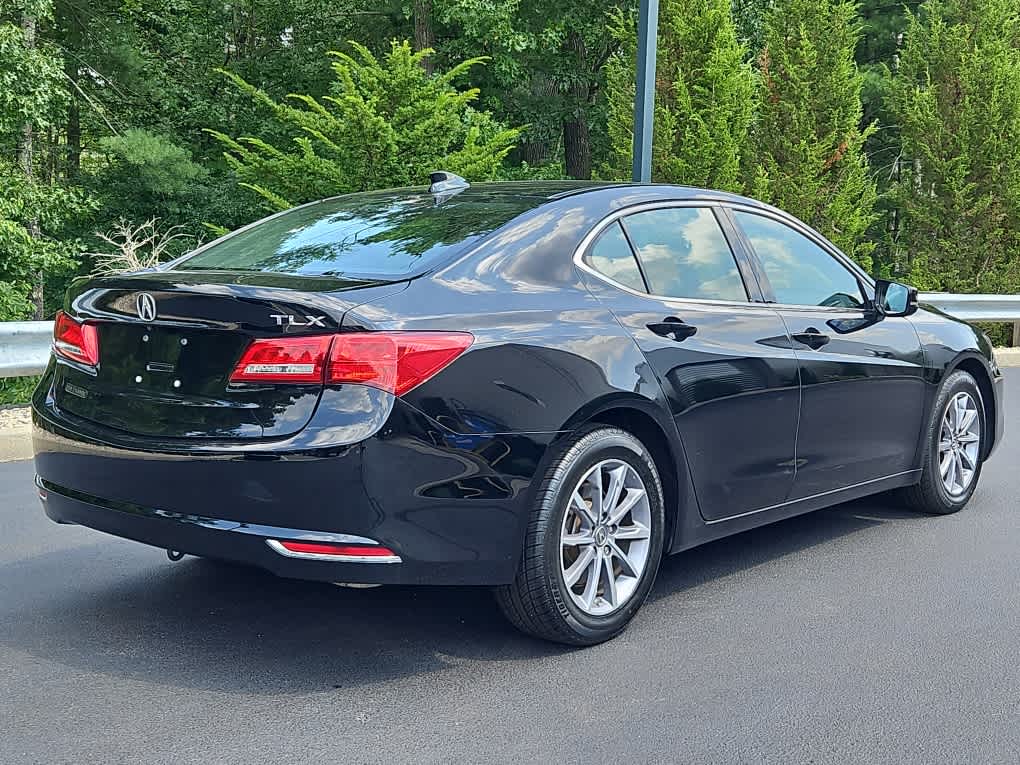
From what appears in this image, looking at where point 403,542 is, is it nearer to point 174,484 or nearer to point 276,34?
point 174,484

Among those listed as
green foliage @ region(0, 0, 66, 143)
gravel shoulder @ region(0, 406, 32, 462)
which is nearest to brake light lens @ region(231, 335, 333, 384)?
gravel shoulder @ region(0, 406, 32, 462)

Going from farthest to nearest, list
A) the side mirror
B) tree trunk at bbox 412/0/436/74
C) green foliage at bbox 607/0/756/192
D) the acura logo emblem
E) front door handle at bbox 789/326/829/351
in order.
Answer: tree trunk at bbox 412/0/436/74 → green foliage at bbox 607/0/756/192 → the side mirror → front door handle at bbox 789/326/829/351 → the acura logo emblem

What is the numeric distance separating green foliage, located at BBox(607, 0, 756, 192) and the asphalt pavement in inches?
555

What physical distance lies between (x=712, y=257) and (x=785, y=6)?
15890 millimetres

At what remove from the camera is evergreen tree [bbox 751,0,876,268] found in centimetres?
1905

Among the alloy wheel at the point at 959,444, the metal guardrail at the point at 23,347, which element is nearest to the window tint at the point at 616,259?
the alloy wheel at the point at 959,444

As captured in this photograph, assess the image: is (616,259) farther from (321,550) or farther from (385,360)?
(321,550)

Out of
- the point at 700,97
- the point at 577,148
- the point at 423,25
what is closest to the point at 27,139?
the point at 423,25

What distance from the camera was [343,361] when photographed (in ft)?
11.8

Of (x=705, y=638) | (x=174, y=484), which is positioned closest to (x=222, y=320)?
(x=174, y=484)

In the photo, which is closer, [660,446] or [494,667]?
[494,667]

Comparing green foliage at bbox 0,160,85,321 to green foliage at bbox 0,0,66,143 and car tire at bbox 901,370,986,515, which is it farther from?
car tire at bbox 901,370,986,515

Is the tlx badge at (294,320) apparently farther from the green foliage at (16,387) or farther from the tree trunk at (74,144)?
the tree trunk at (74,144)

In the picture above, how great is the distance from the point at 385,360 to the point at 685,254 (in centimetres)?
164
